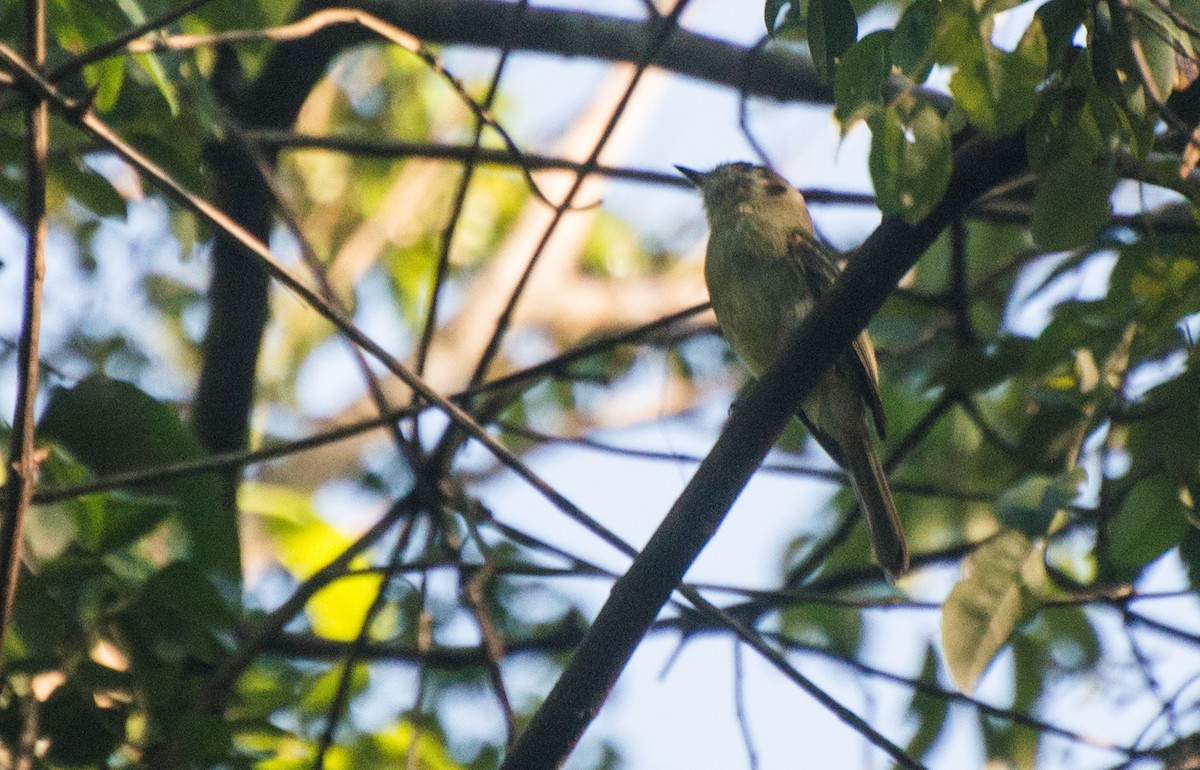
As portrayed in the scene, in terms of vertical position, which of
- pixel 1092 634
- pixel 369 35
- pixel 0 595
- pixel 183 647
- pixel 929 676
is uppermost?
→ pixel 369 35

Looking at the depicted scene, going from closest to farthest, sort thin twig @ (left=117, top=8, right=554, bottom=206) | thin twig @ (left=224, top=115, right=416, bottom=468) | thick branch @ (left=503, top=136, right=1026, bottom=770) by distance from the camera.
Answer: thick branch @ (left=503, top=136, right=1026, bottom=770)
thin twig @ (left=117, top=8, right=554, bottom=206)
thin twig @ (left=224, top=115, right=416, bottom=468)

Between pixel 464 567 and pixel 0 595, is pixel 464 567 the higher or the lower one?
the higher one

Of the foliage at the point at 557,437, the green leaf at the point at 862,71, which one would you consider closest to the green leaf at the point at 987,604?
the foliage at the point at 557,437

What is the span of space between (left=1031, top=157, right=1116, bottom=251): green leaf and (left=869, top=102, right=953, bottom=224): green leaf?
0.33 meters

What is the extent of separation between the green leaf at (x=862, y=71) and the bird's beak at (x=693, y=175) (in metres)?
2.31

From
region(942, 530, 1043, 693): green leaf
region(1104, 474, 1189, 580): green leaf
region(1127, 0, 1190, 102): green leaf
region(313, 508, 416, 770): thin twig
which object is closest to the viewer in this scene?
region(1127, 0, 1190, 102): green leaf

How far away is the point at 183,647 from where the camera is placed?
2.87 m

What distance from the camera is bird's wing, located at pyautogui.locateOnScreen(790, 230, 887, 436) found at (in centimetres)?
346

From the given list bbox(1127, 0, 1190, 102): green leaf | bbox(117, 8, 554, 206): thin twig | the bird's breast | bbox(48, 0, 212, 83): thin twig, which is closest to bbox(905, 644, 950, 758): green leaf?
the bird's breast

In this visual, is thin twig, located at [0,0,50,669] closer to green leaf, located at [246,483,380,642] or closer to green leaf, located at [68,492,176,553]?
green leaf, located at [68,492,176,553]

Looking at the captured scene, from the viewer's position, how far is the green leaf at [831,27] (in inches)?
73.6

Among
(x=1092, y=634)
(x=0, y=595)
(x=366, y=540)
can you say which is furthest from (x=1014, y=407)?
(x=0, y=595)

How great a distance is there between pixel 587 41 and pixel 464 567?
1.73 meters

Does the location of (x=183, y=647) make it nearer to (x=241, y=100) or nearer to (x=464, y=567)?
(x=464, y=567)
